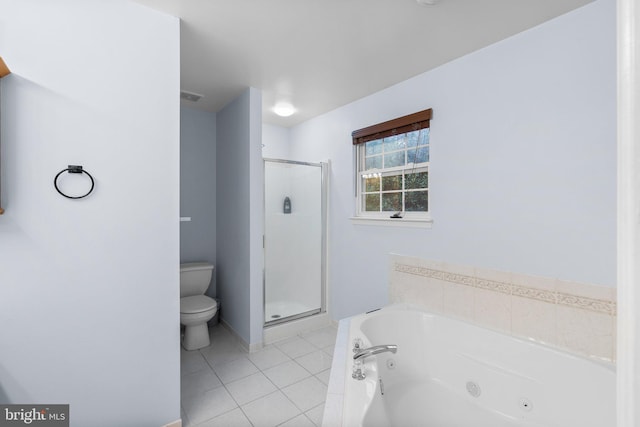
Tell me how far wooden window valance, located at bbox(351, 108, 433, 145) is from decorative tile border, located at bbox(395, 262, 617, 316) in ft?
3.81

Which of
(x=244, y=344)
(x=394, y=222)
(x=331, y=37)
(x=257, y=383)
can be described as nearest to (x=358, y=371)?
(x=257, y=383)

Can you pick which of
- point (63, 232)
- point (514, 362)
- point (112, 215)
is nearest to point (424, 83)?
point (514, 362)

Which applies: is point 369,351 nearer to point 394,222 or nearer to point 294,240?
point 394,222

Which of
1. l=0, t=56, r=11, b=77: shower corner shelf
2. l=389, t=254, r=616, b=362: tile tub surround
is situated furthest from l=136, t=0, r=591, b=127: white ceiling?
l=389, t=254, r=616, b=362: tile tub surround

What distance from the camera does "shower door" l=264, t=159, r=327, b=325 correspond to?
309 centimetres

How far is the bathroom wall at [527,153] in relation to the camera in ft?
5.16

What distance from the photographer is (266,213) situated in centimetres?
303

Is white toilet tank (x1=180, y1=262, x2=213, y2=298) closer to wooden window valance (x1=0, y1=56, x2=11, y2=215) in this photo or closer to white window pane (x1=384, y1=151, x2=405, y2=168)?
wooden window valance (x1=0, y1=56, x2=11, y2=215)

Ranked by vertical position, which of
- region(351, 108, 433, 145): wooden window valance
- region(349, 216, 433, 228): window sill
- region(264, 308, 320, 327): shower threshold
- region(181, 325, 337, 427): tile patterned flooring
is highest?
region(351, 108, 433, 145): wooden window valance

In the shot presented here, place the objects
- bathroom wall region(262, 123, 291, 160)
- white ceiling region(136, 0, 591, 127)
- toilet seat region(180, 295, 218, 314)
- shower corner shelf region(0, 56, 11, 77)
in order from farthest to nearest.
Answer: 1. bathroom wall region(262, 123, 291, 160)
2. toilet seat region(180, 295, 218, 314)
3. white ceiling region(136, 0, 591, 127)
4. shower corner shelf region(0, 56, 11, 77)

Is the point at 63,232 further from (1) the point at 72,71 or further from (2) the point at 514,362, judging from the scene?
(2) the point at 514,362

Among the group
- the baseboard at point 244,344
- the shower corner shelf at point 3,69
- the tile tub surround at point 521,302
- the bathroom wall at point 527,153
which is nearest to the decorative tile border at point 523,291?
the tile tub surround at point 521,302

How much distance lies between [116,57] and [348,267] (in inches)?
Answer: 97.7

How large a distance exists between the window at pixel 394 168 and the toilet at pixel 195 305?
172 centimetres
